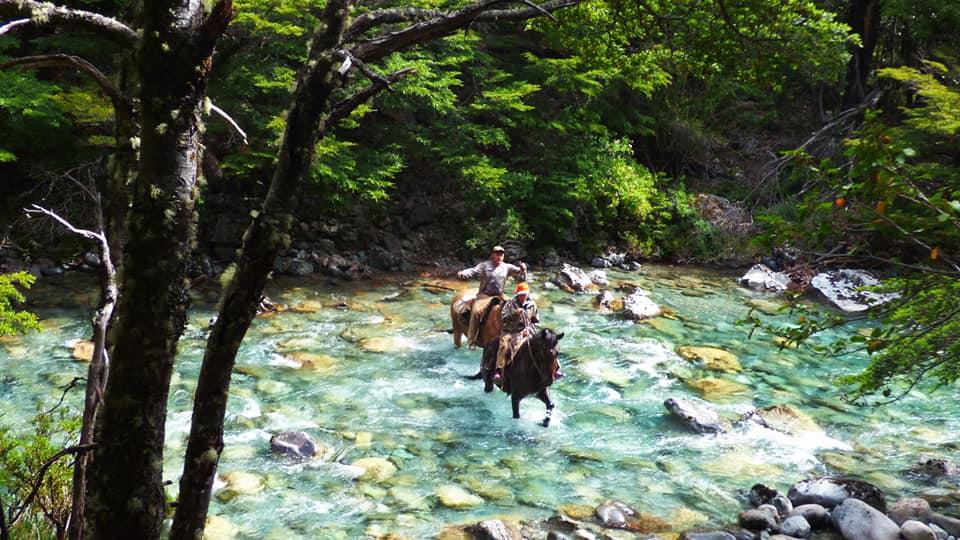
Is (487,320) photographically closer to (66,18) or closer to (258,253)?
(258,253)

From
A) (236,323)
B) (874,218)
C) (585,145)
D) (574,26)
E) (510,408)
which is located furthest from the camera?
(585,145)

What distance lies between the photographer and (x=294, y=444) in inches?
313

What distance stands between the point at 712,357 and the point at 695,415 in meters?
3.13

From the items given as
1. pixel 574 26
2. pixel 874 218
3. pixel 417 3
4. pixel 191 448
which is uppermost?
pixel 417 3

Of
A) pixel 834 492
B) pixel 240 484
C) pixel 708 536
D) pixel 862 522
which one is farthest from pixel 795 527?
pixel 240 484

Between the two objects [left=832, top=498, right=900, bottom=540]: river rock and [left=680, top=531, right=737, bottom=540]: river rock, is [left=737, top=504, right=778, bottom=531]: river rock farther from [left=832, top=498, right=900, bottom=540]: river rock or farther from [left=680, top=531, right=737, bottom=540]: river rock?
[left=832, top=498, right=900, bottom=540]: river rock

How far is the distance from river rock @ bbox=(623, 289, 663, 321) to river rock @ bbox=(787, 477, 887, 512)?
276 inches

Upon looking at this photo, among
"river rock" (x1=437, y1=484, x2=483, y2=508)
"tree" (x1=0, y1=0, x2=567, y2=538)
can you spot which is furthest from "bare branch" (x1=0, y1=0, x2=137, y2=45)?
"river rock" (x1=437, y1=484, x2=483, y2=508)

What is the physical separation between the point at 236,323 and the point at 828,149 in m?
21.5

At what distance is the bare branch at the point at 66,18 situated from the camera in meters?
2.50

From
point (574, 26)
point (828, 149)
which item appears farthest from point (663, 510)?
point (828, 149)

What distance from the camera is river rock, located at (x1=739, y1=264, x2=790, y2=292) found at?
17.6 m

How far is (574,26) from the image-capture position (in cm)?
497

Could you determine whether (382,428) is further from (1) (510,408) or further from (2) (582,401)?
(2) (582,401)
